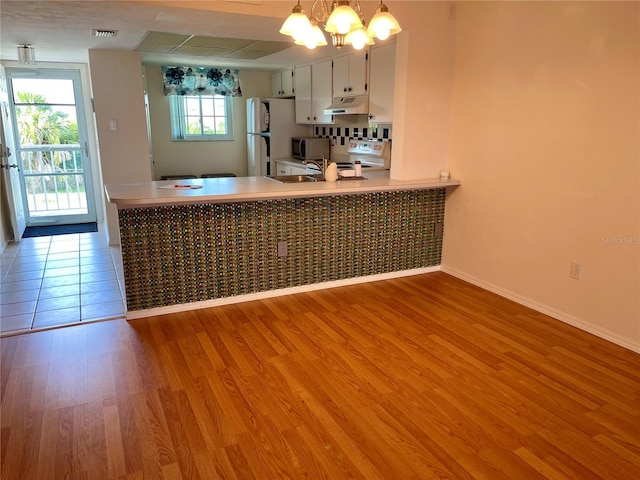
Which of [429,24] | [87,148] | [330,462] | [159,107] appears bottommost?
[330,462]

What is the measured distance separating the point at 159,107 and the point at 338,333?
4.88 metres

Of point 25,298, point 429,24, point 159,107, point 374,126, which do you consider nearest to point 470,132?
point 429,24

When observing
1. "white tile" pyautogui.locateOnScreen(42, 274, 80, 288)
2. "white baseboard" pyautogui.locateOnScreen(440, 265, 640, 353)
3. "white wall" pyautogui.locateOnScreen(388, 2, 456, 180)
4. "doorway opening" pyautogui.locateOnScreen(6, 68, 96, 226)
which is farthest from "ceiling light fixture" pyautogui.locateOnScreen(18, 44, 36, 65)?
"white baseboard" pyautogui.locateOnScreen(440, 265, 640, 353)

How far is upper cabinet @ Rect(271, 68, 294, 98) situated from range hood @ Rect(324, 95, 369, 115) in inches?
50.7

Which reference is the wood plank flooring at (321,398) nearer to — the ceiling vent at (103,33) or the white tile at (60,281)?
the white tile at (60,281)

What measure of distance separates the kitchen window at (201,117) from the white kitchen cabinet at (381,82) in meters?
3.23

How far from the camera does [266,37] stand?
Answer: 3.73 m

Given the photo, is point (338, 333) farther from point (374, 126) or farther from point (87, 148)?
point (87, 148)

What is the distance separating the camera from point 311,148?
18.9ft

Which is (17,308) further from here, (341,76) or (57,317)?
(341,76)

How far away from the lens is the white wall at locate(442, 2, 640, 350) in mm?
2705

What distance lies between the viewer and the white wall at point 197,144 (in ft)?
21.1

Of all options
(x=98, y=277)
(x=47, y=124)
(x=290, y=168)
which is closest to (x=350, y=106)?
(x=290, y=168)

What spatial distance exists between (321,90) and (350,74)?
0.68 meters
